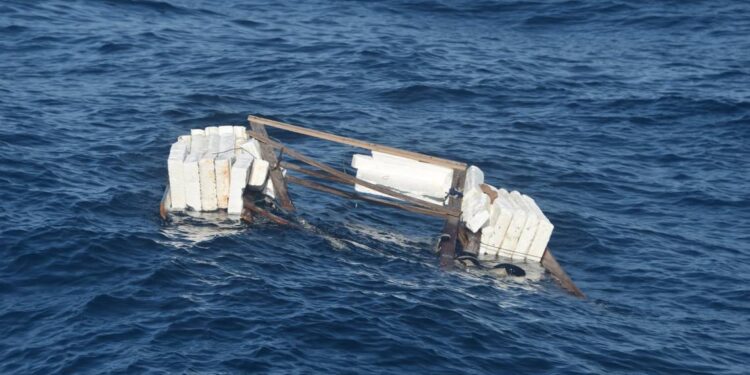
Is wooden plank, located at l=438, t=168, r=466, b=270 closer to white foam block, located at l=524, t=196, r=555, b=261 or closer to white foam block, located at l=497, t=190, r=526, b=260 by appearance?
white foam block, located at l=497, t=190, r=526, b=260

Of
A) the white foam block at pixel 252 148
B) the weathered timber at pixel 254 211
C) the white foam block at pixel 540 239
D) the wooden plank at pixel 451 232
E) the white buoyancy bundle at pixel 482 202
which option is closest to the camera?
the wooden plank at pixel 451 232

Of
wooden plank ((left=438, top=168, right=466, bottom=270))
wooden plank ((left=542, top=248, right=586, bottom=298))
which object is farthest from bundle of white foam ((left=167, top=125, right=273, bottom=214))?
wooden plank ((left=542, top=248, right=586, bottom=298))

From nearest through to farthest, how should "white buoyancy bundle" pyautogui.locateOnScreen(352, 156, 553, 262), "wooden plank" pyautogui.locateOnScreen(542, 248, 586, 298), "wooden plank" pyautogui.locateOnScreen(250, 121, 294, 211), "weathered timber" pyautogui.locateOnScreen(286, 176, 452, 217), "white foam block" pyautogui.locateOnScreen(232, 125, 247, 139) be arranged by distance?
"wooden plank" pyautogui.locateOnScreen(542, 248, 586, 298) < "white buoyancy bundle" pyautogui.locateOnScreen(352, 156, 553, 262) < "weathered timber" pyautogui.locateOnScreen(286, 176, 452, 217) < "wooden plank" pyautogui.locateOnScreen(250, 121, 294, 211) < "white foam block" pyautogui.locateOnScreen(232, 125, 247, 139)

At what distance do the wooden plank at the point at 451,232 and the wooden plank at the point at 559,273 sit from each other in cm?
211

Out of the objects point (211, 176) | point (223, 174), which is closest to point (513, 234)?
point (223, 174)

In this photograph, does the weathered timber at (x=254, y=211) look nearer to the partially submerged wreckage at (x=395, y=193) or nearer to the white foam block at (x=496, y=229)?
the partially submerged wreckage at (x=395, y=193)

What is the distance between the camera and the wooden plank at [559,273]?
70.6 ft

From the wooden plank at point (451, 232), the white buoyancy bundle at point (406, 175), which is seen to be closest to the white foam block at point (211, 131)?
the white buoyancy bundle at point (406, 175)

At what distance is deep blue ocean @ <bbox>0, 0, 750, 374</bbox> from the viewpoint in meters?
18.6

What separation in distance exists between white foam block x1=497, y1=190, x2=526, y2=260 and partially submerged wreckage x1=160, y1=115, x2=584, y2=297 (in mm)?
23

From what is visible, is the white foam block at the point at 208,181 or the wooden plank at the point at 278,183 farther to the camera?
the wooden plank at the point at 278,183

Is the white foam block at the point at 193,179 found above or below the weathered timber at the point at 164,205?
above

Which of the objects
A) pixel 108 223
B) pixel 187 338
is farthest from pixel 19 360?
pixel 108 223

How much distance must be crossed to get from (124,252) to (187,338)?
4184 millimetres
